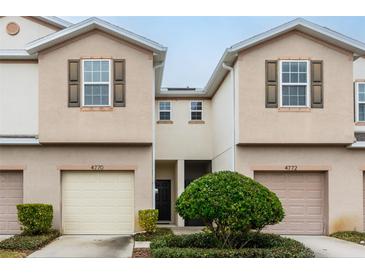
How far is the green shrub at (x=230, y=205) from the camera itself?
37.6ft

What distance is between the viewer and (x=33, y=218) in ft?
48.9

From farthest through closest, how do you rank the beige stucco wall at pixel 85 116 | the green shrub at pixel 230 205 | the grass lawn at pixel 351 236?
the beige stucco wall at pixel 85 116, the grass lawn at pixel 351 236, the green shrub at pixel 230 205

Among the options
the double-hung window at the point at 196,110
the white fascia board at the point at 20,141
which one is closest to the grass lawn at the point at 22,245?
the white fascia board at the point at 20,141

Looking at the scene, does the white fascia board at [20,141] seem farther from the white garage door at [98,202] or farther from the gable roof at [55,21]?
the gable roof at [55,21]

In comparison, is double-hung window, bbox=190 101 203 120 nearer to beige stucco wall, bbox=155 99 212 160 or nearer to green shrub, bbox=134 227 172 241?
beige stucco wall, bbox=155 99 212 160

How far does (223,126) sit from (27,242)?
27.6 ft

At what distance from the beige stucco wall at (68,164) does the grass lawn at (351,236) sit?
619 centimetres

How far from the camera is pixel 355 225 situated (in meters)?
16.5

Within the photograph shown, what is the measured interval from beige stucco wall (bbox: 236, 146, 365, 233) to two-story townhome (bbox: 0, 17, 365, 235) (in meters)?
0.03

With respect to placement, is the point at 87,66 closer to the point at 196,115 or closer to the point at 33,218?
the point at 33,218

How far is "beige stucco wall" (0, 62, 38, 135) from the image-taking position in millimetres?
17234

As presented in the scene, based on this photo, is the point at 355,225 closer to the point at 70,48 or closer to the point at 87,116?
the point at 87,116

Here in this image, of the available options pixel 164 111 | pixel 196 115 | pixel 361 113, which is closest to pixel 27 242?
pixel 164 111

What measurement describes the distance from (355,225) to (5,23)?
53.8ft
